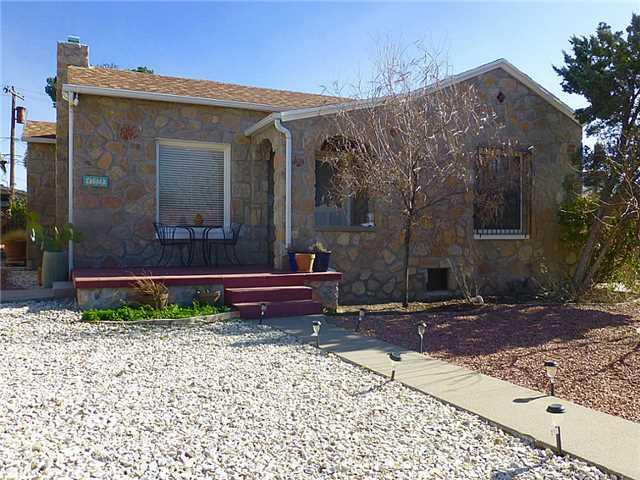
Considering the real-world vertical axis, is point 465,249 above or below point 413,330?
above

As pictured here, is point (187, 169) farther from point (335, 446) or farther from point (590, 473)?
point (590, 473)

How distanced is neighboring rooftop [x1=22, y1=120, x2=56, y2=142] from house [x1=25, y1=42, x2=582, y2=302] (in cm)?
256

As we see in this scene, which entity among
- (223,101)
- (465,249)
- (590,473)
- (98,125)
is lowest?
(590,473)

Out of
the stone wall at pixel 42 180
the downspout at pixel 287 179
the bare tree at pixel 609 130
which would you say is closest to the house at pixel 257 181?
the downspout at pixel 287 179

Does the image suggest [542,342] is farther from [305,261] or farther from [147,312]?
[147,312]

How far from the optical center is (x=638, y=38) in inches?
334

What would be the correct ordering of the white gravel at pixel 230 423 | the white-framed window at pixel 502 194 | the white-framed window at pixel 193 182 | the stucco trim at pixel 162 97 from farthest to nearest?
the white-framed window at pixel 502 194 → the white-framed window at pixel 193 182 → the stucco trim at pixel 162 97 → the white gravel at pixel 230 423

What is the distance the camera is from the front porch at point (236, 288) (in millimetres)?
7230

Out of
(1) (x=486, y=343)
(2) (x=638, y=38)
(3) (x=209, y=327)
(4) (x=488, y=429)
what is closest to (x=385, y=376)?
(4) (x=488, y=429)

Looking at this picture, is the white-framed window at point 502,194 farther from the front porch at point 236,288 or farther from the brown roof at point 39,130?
the brown roof at point 39,130

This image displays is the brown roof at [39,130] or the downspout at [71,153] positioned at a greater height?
the brown roof at [39,130]

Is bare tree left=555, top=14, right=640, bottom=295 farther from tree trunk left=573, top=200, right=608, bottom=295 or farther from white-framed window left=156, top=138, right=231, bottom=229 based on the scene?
white-framed window left=156, top=138, right=231, bottom=229

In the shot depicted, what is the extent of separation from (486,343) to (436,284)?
4435 millimetres

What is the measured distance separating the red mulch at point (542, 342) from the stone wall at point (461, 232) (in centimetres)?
146
